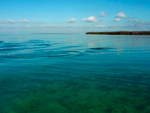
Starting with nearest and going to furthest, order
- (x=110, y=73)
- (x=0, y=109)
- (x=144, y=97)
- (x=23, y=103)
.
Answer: (x=0, y=109), (x=23, y=103), (x=144, y=97), (x=110, y=73)

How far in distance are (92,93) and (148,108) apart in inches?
97.8

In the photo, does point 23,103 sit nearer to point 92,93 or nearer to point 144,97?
point 92,93

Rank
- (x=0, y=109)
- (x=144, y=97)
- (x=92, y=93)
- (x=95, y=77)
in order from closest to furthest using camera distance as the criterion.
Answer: (x=0, y=109), (x=144, y=97), (x=92, y=93), (x=95, y=77)

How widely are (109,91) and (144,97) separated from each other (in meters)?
1.61

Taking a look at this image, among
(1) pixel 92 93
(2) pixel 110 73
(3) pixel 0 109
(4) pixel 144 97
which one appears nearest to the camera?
(3) pixel 0 109

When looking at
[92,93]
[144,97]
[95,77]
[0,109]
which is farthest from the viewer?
[95,77]

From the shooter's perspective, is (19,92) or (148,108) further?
(19,92)

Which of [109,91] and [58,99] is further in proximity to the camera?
[109,91]

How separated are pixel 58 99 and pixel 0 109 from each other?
2369 millimetres

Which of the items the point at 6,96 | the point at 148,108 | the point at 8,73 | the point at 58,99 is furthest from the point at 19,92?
the point at 148,108

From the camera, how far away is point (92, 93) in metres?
6.80

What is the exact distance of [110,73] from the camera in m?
9.66

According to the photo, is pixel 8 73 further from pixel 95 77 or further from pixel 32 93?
pixel 95 77

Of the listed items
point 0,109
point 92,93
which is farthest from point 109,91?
point 0,109
